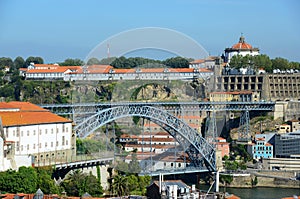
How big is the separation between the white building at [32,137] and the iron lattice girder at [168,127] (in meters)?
0.73

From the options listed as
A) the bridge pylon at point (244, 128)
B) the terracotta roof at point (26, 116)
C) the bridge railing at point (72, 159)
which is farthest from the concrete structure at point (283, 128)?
the terracotta roof at point (26, 116)

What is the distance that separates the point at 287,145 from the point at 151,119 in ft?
16.8

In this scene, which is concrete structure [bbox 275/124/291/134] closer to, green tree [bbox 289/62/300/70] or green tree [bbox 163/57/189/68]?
green tree [bbox 163/57/189/68]

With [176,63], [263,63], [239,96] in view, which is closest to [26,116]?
[176,63]

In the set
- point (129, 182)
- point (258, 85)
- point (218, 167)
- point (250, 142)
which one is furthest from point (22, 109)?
point (258, 85)

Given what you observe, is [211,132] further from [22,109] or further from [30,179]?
[30,179]

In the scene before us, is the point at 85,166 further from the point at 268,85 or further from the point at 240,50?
the point at 240,50

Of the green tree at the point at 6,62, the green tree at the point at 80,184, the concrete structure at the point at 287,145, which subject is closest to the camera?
the green tree at the point at 80,184

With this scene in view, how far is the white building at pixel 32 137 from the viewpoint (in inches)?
730

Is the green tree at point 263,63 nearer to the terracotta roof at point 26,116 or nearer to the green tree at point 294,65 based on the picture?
the green tree at point 294,65

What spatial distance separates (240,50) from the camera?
38594 mm

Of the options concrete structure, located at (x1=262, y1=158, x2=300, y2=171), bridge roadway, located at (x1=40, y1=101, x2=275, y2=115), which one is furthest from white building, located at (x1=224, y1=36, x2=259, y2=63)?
concrete structure, located at (x1=262, y1=158, x2=300, y2=171)

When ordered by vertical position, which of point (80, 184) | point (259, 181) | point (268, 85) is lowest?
point (259, 181)

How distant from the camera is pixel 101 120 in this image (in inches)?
891
